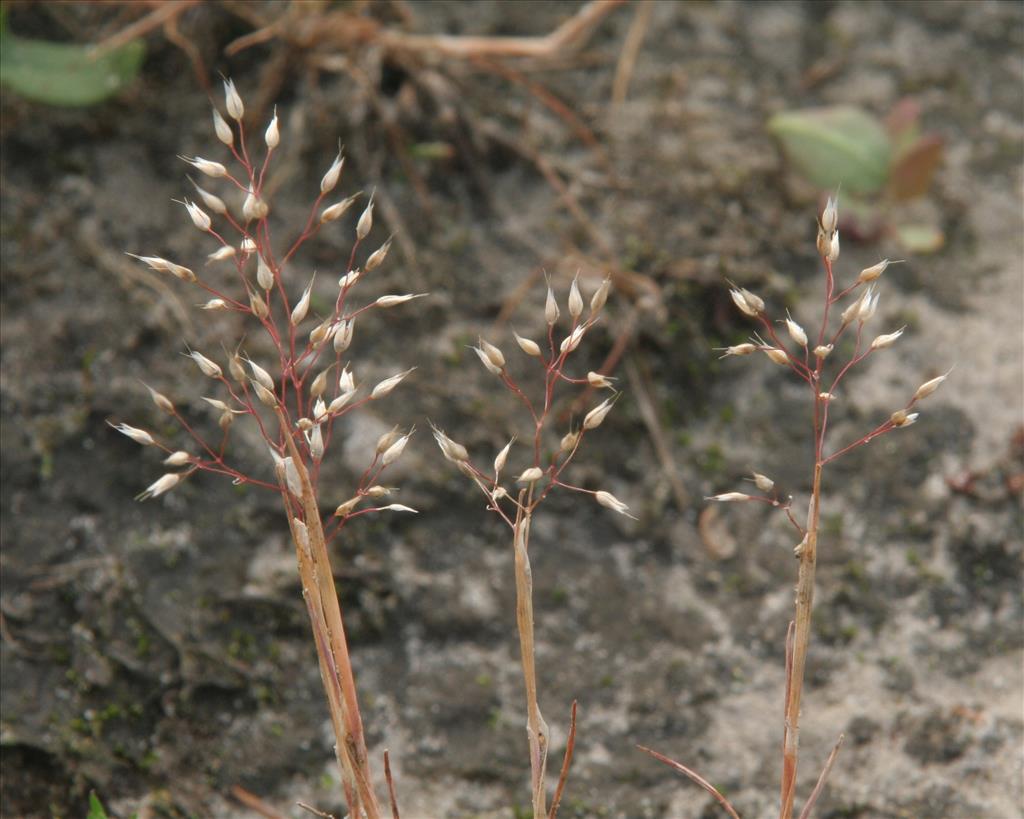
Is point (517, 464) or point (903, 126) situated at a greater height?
point (903, 126)

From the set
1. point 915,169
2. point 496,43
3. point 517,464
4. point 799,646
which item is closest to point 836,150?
point 915,169

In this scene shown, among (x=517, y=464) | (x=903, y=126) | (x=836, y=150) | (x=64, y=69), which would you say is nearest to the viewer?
(x=517, y=464)

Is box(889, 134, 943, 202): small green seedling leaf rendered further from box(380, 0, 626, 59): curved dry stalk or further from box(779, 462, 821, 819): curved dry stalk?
box(779, 462, 821, 819): curved dry stalk

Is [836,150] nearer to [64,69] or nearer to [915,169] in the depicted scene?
[915,169]

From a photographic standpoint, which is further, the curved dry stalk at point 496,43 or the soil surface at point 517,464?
the curved dry stalk at point 496,43

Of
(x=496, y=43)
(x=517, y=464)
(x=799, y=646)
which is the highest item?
(x=496, y=43)

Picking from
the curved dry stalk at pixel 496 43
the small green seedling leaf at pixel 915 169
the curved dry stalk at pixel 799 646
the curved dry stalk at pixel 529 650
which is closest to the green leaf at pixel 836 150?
the small green seedling leaf at pixel 915 169

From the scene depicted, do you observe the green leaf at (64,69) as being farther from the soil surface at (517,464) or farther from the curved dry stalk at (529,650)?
the curved dry stalk at (529,650)

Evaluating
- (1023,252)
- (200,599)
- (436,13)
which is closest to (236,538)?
(200,599)
